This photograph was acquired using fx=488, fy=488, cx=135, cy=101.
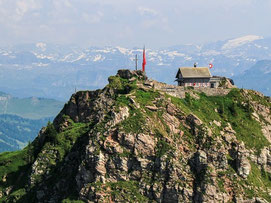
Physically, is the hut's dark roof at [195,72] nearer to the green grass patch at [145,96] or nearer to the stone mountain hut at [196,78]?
the stone mountain hut at [196,78]

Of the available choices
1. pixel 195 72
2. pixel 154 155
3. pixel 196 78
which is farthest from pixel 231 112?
pixel 154 155

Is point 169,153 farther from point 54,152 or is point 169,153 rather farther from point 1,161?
point 1,161

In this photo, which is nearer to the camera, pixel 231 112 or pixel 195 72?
pixel 231 112

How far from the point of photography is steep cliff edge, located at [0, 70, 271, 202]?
260 ft

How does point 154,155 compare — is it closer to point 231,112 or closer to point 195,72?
point 231,112

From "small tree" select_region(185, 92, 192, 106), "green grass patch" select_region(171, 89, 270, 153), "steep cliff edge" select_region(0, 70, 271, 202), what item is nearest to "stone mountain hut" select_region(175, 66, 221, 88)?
"steep cliff edge" select_region(0, 70, 271, 202)

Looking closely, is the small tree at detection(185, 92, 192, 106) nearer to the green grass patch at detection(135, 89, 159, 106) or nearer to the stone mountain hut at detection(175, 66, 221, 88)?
the green grass patch at detection(135, 89, 159, 106)

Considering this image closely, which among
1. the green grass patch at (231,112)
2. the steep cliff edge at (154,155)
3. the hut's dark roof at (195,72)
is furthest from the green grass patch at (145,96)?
the hut's dark roof at (195,72)

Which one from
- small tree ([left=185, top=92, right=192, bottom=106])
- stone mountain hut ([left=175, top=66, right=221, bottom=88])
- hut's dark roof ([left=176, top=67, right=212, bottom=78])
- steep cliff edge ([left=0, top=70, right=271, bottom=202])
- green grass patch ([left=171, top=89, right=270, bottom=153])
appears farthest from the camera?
hut's dark roof ([left=176, top=67, right=212, bottom=78])

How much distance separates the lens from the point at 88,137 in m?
85.8

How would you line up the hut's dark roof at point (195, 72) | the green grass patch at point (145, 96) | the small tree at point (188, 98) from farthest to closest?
1. the hut's dark roof at point (195, 72)
2. the small tree at point (188, 98)
3. the green grass patch at point (145, 96)

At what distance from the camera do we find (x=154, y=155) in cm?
8162

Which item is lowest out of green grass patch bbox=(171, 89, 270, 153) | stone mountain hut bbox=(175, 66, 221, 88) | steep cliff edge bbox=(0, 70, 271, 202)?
steep cliff edge bbox=(0, 70, 271, 202)

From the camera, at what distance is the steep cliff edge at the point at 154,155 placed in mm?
79125
